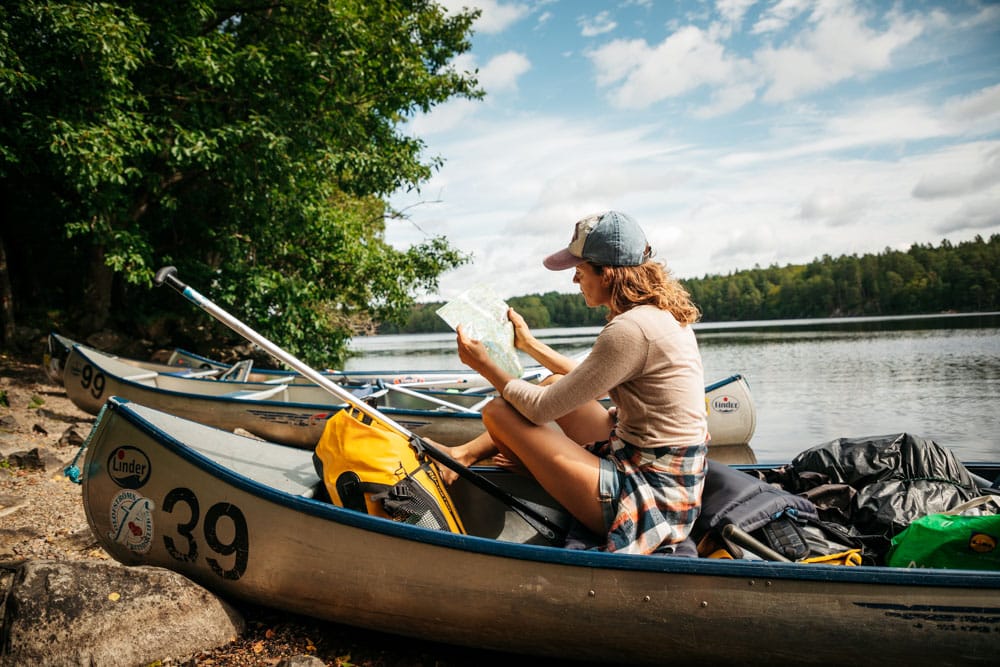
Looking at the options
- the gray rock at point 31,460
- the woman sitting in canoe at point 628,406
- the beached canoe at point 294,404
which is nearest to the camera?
the woman sitting in canoe at point 628,406

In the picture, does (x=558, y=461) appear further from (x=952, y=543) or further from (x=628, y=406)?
(x=952, y=543)

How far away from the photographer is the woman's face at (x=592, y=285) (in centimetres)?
268

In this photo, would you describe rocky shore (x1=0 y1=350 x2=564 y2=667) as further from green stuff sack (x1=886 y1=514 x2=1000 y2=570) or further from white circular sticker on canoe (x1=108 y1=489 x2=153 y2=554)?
green stuff sack (x1=886 y1=514 x2=1000 y2=570)

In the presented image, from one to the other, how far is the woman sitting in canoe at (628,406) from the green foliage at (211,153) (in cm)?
769

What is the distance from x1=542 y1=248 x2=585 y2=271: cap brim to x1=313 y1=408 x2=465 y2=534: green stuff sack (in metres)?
1.14

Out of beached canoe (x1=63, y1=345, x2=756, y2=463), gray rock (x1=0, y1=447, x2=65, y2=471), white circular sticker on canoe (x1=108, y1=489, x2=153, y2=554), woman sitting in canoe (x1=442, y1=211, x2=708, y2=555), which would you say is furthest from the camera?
beached canoe (x1=63, y1=345, x2=756, y2=463)

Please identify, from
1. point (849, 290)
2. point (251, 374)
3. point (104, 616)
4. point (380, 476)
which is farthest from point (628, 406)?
point (849, 290)

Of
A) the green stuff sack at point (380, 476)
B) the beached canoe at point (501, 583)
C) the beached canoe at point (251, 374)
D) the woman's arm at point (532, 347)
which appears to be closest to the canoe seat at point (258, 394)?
the beached canoe at point (251, 374)

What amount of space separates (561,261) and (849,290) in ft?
256

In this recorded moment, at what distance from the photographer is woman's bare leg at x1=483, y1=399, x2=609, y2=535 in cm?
263

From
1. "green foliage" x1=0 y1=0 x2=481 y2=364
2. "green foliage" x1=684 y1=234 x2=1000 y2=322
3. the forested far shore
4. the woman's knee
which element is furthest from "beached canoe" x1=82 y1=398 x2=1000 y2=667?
"green foliage" x1=684 y1=234 x2=1000 y2=322

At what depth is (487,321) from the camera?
117 inches

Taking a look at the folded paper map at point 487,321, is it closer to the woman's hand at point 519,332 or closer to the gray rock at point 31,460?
the woman's hand at point 519,332

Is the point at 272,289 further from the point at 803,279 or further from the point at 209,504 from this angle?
the point at 803,279
